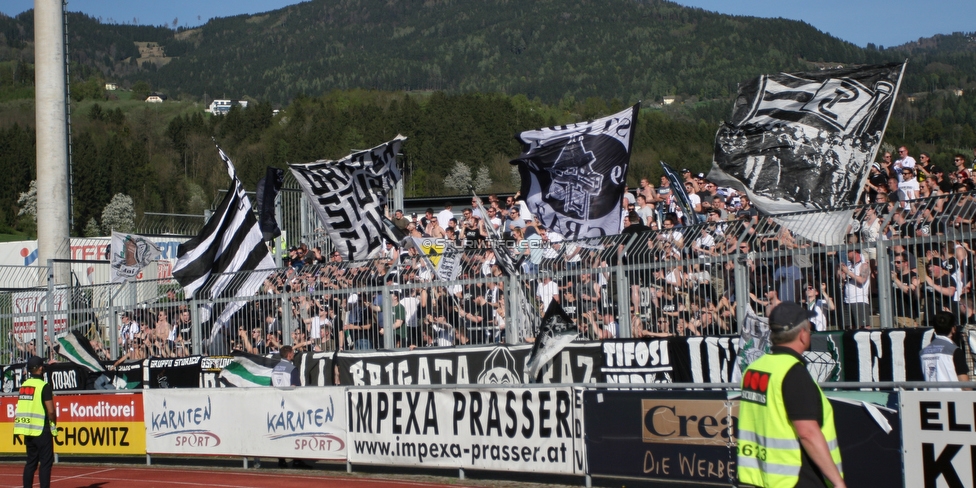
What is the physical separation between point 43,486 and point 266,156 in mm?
98798

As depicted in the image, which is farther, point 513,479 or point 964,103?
point 964,103

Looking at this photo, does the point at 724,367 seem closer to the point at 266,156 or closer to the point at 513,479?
the point at 513,479

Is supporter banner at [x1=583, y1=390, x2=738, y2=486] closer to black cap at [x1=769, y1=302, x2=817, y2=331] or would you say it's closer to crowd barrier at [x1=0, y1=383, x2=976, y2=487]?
crowd barrier at [x1=0, y1=383, x2=976, y2=487]

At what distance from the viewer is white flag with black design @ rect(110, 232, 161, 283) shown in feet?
66.6

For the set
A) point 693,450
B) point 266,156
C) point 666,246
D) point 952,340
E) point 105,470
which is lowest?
point 105,470

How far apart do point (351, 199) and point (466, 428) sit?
5.45 m

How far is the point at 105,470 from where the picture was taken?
1573cm

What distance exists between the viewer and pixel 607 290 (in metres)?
13.1

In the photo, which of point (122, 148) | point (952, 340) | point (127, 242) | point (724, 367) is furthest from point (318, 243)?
point (122, 148)

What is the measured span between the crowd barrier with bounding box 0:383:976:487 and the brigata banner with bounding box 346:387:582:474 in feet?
0.05

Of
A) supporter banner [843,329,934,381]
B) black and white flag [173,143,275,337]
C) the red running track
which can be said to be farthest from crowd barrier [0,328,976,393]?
the red running track

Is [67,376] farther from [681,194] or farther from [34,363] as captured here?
[681,194]

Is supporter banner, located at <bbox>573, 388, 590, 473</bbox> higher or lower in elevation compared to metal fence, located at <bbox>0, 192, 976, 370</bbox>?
lower

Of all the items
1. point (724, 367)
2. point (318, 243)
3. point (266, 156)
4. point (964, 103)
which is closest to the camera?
point (724, 367)
